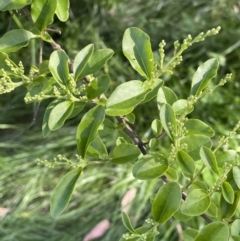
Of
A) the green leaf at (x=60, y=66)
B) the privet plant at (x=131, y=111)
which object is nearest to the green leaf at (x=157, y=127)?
the privet plant at (x=131, y=111)

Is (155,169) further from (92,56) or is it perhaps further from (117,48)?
(117,48)

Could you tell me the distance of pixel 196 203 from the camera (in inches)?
19.0

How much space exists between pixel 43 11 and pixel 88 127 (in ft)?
0.50

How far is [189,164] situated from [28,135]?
131cm

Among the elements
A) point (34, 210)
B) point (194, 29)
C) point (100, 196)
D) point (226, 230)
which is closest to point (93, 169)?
point (100, 196)

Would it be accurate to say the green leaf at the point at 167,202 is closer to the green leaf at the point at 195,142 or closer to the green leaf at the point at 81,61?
the green leaf at the point at 195,142

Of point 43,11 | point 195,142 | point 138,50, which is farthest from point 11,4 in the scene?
point 195,142

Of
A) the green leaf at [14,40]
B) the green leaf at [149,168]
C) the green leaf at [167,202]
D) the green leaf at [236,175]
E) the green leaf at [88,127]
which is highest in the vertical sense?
the green leaf at [14,40]

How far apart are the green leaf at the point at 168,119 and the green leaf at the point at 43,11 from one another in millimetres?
174

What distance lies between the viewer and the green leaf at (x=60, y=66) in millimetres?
504

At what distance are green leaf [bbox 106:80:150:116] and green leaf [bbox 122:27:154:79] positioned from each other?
28 mm

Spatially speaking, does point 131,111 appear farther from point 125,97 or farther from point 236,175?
point 236,175

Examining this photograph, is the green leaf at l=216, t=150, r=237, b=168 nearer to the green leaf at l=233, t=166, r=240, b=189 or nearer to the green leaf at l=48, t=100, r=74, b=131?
the green leaf at l=233, t=166, r=240, b=189

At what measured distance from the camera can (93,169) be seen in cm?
166
